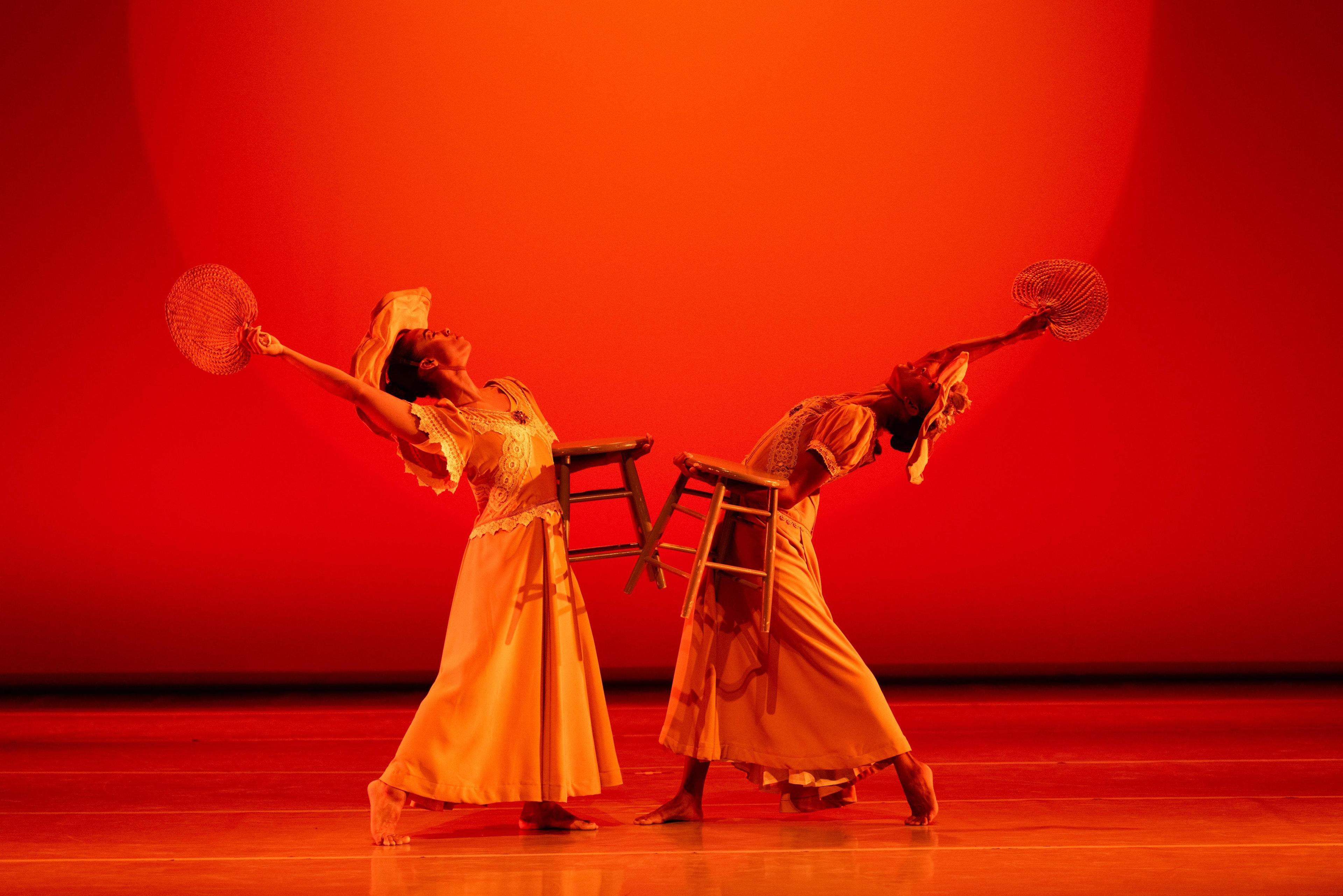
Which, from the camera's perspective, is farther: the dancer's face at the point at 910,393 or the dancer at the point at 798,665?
the dancer's face at the point at 910,393

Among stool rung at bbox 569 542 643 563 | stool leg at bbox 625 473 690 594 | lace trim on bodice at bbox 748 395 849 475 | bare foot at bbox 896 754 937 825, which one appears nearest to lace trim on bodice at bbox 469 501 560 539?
stool rung at bbox 569 542 643 563

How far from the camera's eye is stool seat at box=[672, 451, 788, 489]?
294 centimetres

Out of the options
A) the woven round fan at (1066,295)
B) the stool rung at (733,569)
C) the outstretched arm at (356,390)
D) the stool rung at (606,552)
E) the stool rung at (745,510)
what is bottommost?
the stool rung at (733,569)

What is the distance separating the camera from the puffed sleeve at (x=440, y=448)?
2934mm

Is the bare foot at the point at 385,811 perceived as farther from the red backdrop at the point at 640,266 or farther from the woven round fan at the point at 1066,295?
the red backdrop at the point at 640,266

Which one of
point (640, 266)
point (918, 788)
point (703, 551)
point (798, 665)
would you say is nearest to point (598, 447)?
point (703, 551)

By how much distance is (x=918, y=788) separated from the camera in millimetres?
3012

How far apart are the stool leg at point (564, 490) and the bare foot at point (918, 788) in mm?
995

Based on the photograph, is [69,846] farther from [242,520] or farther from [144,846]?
[242,520]

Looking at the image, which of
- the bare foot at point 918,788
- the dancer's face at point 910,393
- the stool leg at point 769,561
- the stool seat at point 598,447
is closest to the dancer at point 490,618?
the stool seat at point 598,447

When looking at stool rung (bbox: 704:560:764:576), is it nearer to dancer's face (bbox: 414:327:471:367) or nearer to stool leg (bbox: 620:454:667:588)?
stool leg (bbox: 620:454:667:588)

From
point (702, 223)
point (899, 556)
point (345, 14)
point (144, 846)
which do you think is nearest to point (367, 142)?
point (345, 14)

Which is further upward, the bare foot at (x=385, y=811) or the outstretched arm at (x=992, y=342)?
the outstretched arm at (x=992, y=342)

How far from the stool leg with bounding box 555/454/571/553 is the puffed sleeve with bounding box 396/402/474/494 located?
0.23 m
